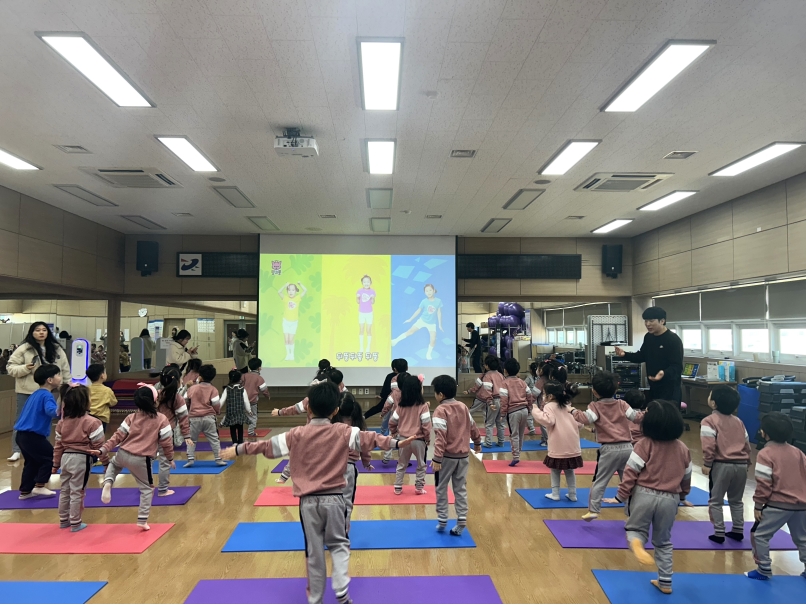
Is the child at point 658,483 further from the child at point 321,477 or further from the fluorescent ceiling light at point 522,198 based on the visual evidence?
the fluorescent ceiling light at point 522,198

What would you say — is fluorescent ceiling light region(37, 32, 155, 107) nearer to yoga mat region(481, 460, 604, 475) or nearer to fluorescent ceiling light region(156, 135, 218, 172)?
fluorescent ceiling light region(156, 135, 218, 172)

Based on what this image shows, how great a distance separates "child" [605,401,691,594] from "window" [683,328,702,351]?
22.7 feet

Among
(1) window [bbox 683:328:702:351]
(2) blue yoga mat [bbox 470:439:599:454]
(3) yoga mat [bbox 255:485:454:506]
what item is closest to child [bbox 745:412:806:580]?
(3) yoga mat [bbox 255:485:454:506]

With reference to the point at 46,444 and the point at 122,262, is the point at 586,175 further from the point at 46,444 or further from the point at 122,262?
the point at 122,262

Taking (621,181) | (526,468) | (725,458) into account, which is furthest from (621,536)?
(621,181)

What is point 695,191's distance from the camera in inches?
280

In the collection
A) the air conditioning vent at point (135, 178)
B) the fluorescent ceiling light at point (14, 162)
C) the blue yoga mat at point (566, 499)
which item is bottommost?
the blue yoga mat at point (566, 499)

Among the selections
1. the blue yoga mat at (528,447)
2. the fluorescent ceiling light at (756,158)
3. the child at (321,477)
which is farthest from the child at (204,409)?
the fluorescent ceiling light at (756,158)

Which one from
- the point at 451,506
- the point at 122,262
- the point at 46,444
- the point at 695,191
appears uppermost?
the point at 695,191

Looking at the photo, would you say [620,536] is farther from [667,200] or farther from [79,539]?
[667,200]

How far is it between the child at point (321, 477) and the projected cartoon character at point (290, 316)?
6789mm

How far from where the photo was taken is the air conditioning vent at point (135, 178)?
6.23 metres

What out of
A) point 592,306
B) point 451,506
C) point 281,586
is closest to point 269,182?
point 451,506

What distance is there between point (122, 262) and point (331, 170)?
6004mm
